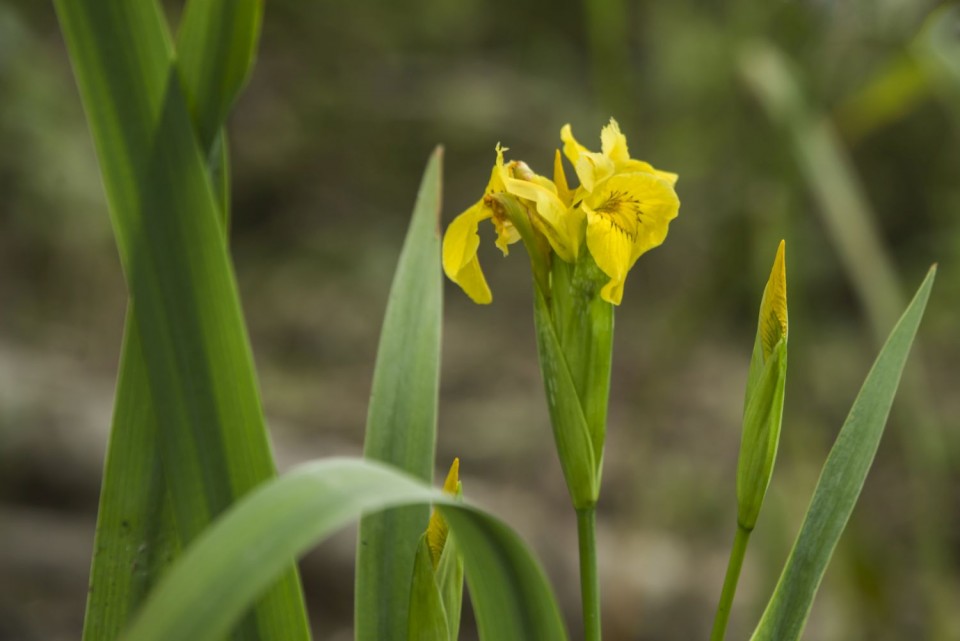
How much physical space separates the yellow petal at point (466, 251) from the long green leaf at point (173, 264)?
0.34ft

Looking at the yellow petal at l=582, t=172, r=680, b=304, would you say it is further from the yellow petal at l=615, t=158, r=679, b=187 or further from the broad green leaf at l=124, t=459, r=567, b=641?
the broad green leaf at l=124, t=459, r=567, b=641

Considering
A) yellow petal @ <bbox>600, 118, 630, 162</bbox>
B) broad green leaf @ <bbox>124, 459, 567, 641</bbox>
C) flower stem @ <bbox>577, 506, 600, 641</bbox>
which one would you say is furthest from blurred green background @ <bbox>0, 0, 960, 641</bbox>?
broad green leaf @ <bbox>124, 459, 567, 641</bbox>

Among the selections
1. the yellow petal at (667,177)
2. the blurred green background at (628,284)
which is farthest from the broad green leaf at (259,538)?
the blurred green background at (628,284)

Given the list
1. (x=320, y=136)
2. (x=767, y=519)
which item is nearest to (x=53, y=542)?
(x=767, y=519)

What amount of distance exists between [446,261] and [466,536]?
14cm

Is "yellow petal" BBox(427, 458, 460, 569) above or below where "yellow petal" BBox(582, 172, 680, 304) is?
below

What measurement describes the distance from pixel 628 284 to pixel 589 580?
2.41 m

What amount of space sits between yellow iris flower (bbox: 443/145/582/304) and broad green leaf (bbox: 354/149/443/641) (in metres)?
0.02

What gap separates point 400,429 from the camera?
40 cm

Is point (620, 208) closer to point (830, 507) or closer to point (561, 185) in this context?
point (561, 185)

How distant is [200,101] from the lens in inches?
14.1

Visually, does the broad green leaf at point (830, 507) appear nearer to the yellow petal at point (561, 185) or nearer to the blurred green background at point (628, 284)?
the yellow petal at point (561, 185)

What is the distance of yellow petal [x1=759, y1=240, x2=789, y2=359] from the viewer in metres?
0.36

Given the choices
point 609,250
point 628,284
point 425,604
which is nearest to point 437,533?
point 425,604
